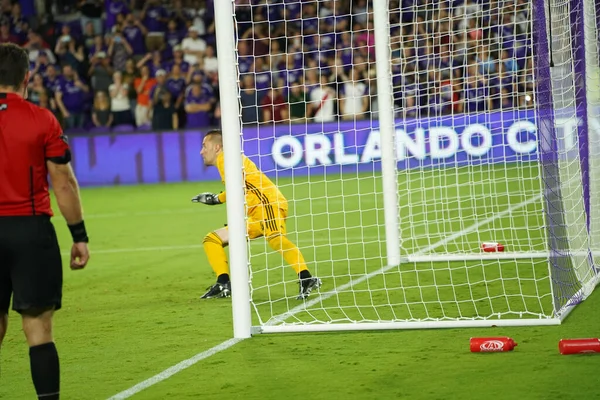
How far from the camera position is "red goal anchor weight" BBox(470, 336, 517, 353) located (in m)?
6.12

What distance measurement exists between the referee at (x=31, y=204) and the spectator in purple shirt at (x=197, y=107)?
1726 cm

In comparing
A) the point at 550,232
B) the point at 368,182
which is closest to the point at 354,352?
the point at 550,232

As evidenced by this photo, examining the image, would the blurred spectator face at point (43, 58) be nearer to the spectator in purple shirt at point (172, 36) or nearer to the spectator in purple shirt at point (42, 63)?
the spectator in purple shirt at point (42, 63)

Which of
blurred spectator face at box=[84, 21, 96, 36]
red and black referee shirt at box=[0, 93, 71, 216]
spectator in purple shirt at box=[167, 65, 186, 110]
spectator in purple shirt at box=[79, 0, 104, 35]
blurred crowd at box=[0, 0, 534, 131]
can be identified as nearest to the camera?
red and black referee shirt at box=[0, 93, 71, 216]

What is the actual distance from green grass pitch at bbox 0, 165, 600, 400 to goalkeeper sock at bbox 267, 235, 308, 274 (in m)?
0.31

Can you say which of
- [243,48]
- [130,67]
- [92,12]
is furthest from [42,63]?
[243,48]

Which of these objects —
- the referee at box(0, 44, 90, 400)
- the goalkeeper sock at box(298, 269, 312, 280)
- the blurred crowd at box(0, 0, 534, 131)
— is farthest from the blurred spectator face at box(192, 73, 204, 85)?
the referee at box(0, 44, 90, 400)

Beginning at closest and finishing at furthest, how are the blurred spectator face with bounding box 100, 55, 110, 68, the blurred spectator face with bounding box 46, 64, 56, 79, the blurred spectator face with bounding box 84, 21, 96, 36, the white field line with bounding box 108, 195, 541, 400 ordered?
1. the white field line with bounding box 108, 195, 541, 400
2. the blurred spectator face with bounding box 46, 64, 56, 79
3. the blurred spectator face with bounding box 100, 55, 110, 68
4. the blurred spectator face with bounding box 84, 21, 96, 36

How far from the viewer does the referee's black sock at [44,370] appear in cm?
482

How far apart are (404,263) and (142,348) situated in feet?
12.4

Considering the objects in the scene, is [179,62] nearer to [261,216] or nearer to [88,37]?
[88,37]

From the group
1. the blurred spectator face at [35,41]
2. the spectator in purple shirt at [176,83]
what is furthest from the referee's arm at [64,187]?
the blurred spectator face at [35,41]

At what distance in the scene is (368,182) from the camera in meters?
19.2

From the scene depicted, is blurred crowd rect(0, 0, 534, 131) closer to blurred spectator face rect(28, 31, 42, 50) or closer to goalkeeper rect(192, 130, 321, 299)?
blurred spectator face rect(28, 31, 42, 50)
